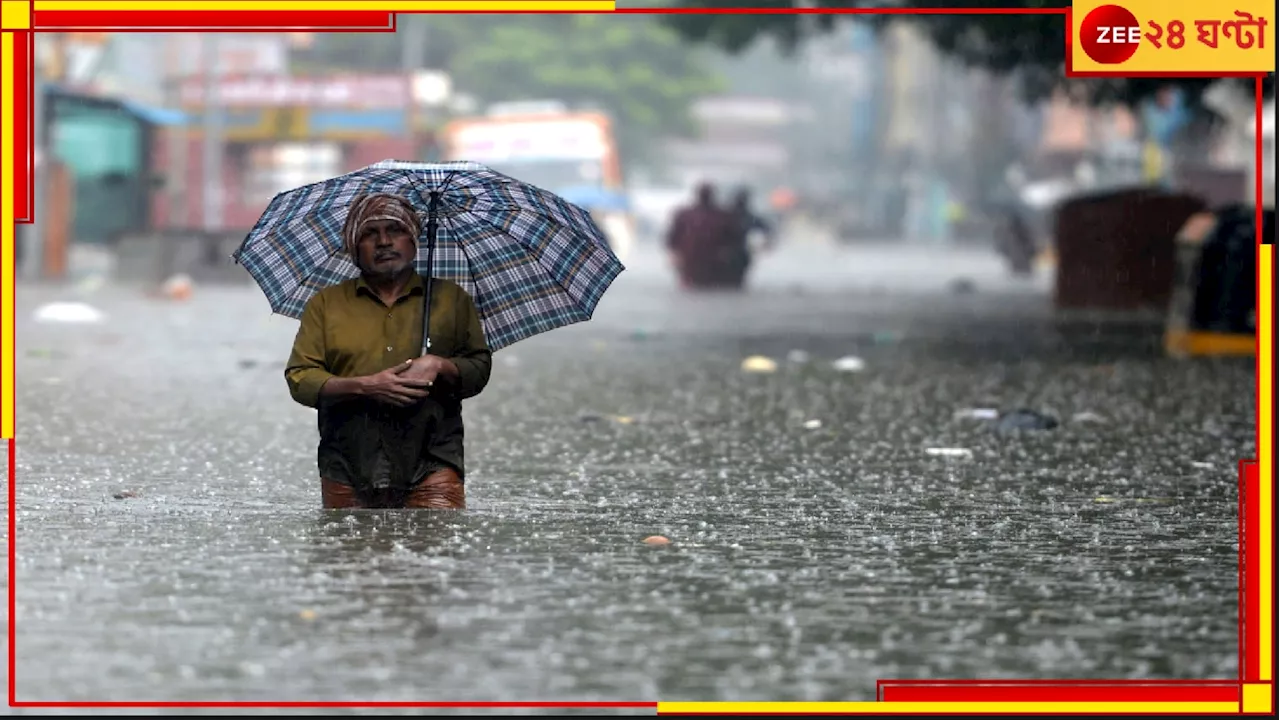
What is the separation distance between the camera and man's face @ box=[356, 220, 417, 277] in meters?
8.06

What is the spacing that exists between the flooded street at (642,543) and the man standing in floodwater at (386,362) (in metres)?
0.21

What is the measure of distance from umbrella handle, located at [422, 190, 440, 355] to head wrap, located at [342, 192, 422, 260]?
124mm

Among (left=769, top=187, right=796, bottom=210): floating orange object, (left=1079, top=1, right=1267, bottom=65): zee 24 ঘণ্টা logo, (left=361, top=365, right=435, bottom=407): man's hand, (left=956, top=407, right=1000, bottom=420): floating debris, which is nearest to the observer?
(left=1079, top=1, right=1267, bottom=65): zee 24 ঘণ্টা logo

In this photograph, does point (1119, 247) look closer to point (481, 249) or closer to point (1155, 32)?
point (481, 249)

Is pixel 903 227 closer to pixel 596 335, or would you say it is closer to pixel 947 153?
pixel 947 153

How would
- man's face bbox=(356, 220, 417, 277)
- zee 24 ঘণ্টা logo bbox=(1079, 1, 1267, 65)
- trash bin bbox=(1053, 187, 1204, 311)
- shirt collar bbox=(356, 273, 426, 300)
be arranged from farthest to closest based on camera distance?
1. trash bin bbox=(1053, 187, 1204, 311)
2. shirt collar bbox=(356, 273, 426, 300)
3. man's face bbox=(356, 220, 417, 277)
4. zee 24 ঘণ্টা logo bbox=(1079, 1, 1267, 65)

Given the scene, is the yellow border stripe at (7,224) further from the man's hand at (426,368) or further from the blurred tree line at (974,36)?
the blurred tree line at (974,36)

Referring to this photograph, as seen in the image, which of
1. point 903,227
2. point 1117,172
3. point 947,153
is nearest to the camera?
point 1117,172

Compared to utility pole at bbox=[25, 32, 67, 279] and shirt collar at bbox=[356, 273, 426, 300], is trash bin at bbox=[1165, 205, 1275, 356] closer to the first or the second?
shirt collar at bbox=[356, 273, 426, 300]

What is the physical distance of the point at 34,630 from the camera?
6.46m

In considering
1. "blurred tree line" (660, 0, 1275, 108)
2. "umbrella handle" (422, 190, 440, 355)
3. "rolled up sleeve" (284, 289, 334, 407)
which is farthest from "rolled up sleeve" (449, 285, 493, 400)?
"blurred tree line" (660, 0, 1275, 108)

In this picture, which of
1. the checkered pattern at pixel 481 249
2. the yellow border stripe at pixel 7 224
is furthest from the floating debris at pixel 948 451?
the yellow border stripe at pixel 7 224

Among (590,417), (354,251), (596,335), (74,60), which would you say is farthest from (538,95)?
(354,251)

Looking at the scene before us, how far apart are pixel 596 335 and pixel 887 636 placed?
15.2m
